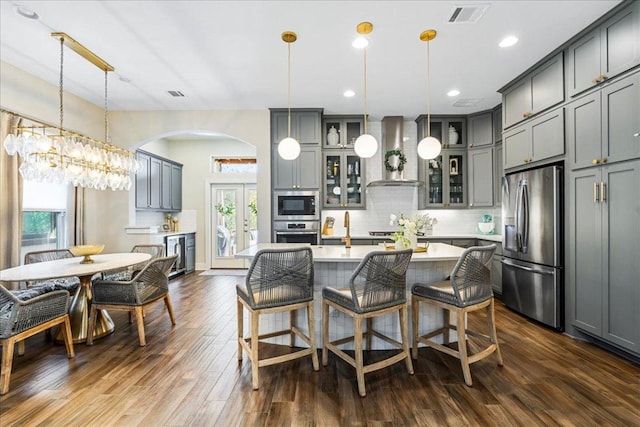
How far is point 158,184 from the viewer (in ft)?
20.3

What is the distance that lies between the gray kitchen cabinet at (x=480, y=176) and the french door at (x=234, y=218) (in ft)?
14.7

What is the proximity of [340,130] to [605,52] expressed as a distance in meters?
3.37

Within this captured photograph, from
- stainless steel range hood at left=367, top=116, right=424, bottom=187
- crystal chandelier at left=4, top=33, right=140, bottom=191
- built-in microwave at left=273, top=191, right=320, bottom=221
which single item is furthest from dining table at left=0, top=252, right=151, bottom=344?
stainless steel range hood at left=367, top=116, right=424, bottom=187

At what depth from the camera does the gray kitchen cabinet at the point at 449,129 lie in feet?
17.6

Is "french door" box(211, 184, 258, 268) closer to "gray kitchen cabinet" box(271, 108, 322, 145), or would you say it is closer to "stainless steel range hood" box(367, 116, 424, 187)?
"gray kitchen cabinet" box(271, 108, 322, 145)

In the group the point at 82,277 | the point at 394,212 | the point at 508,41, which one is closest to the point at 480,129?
the point at 394,212

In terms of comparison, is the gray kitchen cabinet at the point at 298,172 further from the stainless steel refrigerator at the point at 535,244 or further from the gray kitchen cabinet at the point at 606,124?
the gray kitchen cabinet at the point at 606,124

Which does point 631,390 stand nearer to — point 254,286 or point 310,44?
point 254,286

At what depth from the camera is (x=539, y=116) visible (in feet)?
11.7

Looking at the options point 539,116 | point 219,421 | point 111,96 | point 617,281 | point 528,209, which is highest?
point 111,96

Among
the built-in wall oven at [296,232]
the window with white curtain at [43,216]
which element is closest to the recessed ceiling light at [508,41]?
the built-in wall oven at [296,232]

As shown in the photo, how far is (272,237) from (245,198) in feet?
8.55

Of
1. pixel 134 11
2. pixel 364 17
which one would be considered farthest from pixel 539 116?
pixel 134 11

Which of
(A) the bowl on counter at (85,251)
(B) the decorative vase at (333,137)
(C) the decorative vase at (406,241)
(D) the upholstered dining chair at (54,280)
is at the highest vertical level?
(B) the decorative vase at (333,137)
